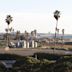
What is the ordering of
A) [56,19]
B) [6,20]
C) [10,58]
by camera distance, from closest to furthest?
[10,58]
[56,19]
[6,20]

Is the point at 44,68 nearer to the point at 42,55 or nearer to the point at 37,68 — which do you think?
the point at 37,68

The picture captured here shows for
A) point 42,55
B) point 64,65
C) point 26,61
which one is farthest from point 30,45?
point 64,65

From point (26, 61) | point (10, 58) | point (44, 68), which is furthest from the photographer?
point (10, 58)

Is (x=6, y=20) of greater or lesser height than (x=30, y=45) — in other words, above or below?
above

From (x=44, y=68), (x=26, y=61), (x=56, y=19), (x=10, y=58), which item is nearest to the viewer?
(x=44, y=68)

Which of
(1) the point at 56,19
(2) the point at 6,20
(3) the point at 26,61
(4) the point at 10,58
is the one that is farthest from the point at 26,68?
(2) the point at 6,20

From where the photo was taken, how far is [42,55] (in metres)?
49.4

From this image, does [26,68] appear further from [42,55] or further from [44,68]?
[42,55]

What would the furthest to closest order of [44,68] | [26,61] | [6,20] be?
[6,20]
[26,61]
[44,68]

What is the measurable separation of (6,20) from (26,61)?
54.7 m

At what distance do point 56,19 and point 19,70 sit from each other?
52553 mm

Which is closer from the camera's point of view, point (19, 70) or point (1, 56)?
point (19, 70)

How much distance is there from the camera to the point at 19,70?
3534 centimetres

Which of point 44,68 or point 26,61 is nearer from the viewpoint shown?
point 44,68
